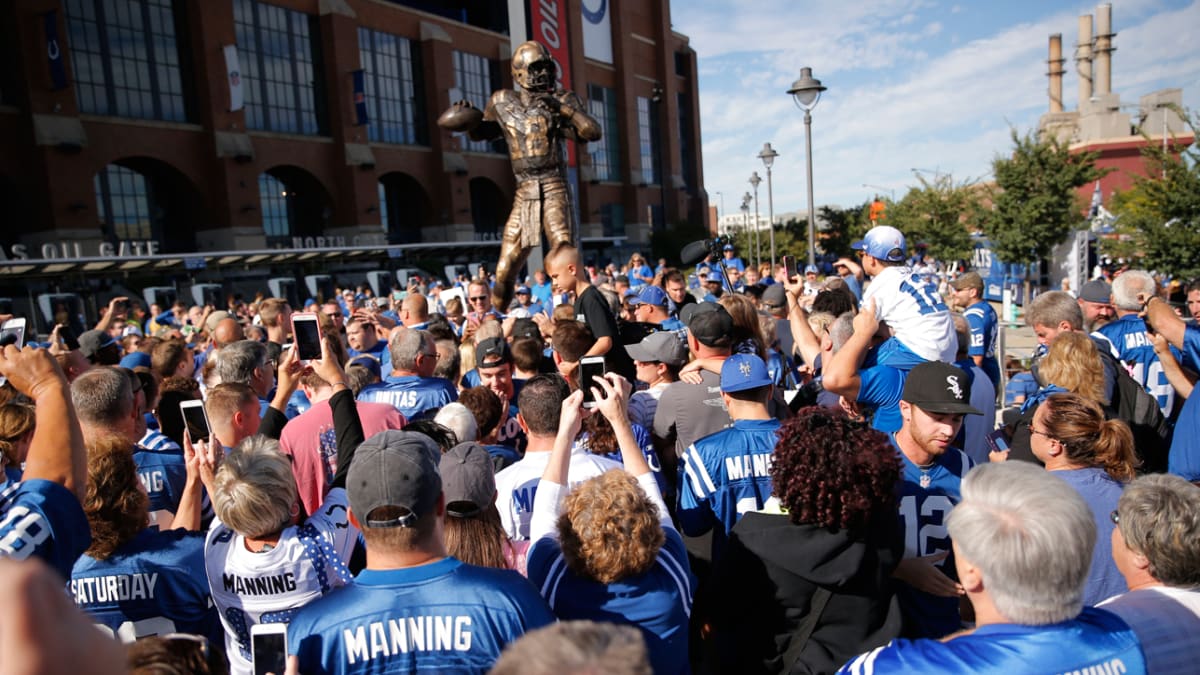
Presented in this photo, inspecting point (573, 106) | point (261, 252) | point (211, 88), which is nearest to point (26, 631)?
point (573, 106)

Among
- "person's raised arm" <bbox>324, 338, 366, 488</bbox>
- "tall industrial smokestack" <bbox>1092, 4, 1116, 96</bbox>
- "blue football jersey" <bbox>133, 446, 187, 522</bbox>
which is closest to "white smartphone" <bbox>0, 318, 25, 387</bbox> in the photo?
"blue football jersey" <bbox>133, 446, 187, 522</bbox>

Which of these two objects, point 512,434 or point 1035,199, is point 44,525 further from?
point 1035,199

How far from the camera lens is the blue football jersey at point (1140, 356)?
510cm

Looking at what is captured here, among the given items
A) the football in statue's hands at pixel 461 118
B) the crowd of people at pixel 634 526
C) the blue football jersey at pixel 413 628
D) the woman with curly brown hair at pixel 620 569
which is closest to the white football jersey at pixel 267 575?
the crowd of people at pixel 634 526

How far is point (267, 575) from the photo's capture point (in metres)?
2.52

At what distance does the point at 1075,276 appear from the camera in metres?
21.7

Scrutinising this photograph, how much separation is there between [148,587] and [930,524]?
2.81m

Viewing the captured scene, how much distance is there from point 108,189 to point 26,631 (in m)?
37.5

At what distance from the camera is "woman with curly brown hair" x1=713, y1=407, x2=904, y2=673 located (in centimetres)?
233

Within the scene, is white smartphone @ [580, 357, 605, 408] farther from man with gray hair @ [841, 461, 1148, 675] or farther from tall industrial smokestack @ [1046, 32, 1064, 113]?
tall industrial smokestack @ [1046, 32, 1064, 113]

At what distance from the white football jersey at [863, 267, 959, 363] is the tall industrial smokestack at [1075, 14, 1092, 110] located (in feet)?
209

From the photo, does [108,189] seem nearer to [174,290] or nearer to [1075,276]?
[174,290]

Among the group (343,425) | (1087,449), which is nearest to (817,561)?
(1087,449)

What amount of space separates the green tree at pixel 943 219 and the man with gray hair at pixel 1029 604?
31.3 metres
